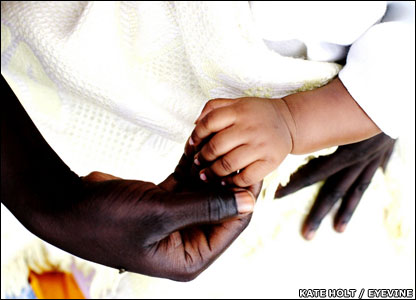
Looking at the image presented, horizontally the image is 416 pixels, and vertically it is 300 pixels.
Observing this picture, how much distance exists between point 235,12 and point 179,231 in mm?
219

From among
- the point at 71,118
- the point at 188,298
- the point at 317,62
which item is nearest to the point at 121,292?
the point at 188,298

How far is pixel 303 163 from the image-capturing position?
1.83 ft

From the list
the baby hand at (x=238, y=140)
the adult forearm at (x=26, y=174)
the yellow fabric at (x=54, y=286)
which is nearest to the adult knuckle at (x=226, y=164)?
the baby hand at (x=238, y=140)

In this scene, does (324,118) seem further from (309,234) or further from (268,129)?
(309,234)

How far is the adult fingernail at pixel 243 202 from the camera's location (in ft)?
1.18

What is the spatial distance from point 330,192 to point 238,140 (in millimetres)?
280

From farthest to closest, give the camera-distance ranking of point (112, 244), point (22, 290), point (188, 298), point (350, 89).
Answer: point (22, 290), point (188, 298), point (350, 89), point (112, 244)

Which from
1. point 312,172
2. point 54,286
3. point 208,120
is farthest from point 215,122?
point 54,286

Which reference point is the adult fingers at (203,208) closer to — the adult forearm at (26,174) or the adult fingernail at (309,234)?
the adult forearm at (26,174)

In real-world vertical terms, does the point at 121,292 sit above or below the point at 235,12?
below

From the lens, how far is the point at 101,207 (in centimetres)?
35

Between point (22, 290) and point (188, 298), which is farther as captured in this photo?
point (22, 290)

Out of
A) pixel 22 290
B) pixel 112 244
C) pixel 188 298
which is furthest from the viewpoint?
pixel 22 290

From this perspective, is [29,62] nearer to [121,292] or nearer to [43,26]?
[43,26]
